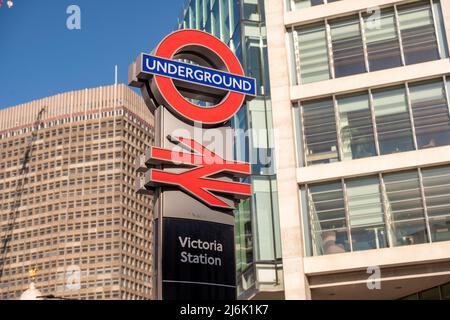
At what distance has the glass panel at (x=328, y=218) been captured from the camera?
101ft

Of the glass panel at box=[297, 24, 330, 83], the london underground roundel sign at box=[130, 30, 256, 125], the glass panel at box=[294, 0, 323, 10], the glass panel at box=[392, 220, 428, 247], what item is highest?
the glass panel at box=[294, 0, 323, 10]

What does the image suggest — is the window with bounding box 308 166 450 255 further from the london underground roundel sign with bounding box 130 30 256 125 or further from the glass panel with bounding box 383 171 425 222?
the london underground roundel sign with bounding box 130 30 256 125

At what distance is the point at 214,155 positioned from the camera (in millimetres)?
21547

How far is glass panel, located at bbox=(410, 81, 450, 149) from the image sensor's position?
31.2 m

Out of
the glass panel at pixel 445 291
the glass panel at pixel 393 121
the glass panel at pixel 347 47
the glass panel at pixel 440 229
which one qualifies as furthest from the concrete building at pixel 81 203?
the glass panel at pixel 440 229

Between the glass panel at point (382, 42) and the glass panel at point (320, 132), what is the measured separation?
3.13 metres

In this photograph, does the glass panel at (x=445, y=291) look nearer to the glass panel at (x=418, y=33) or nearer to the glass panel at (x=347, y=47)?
the glass panel at (x=418, y=33)

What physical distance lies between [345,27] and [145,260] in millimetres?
157907

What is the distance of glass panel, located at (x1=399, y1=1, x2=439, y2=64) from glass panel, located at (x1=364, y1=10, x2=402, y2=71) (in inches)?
17.2

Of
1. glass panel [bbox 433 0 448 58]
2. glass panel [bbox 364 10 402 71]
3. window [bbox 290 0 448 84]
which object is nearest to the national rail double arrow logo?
window [bbox 290 0 448 84]

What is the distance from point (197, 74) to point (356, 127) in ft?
41.6

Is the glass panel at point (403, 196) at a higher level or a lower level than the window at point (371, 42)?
lower
